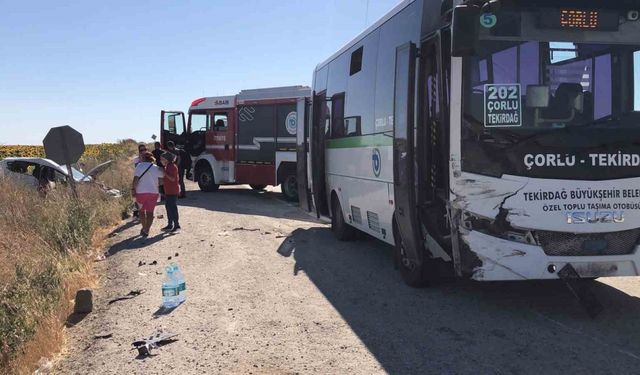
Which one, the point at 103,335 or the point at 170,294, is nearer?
the point at 103,335

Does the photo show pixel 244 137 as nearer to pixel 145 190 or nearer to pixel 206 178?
pixel 206 178

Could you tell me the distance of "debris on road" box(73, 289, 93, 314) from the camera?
6.41 m

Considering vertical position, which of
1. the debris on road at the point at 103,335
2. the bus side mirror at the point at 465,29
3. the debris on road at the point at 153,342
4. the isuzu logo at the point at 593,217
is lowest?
the debris on road at the point at 103,335

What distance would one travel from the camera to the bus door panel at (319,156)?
35.9ft

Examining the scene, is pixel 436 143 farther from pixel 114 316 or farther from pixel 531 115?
pixel 114 316

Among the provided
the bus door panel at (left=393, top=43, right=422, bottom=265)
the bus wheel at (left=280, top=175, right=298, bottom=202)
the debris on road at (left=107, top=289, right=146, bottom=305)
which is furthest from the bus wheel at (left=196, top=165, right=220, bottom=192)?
the bus door panel at (left=393, top=43, right=422, bottom=265)

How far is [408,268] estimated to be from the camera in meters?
7.12

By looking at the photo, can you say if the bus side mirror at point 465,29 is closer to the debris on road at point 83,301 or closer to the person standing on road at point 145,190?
the debris on road at point 83,301

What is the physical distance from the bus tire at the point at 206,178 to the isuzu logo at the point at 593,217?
16.4 metres

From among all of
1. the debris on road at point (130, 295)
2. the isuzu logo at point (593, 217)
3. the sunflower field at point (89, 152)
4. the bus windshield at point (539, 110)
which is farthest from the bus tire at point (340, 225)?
the sunflower field at point (89, 152)

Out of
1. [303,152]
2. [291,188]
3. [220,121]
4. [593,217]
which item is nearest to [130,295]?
[593,217]

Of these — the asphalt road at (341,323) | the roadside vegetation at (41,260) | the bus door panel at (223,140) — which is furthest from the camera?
the bus door panel at (223,140)

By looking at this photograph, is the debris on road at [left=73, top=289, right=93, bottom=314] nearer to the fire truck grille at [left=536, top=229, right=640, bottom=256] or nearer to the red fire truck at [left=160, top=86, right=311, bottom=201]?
the fire truck grille at [left=536, top=229, right=640, bottom=256]

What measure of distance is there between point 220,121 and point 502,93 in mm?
15485
